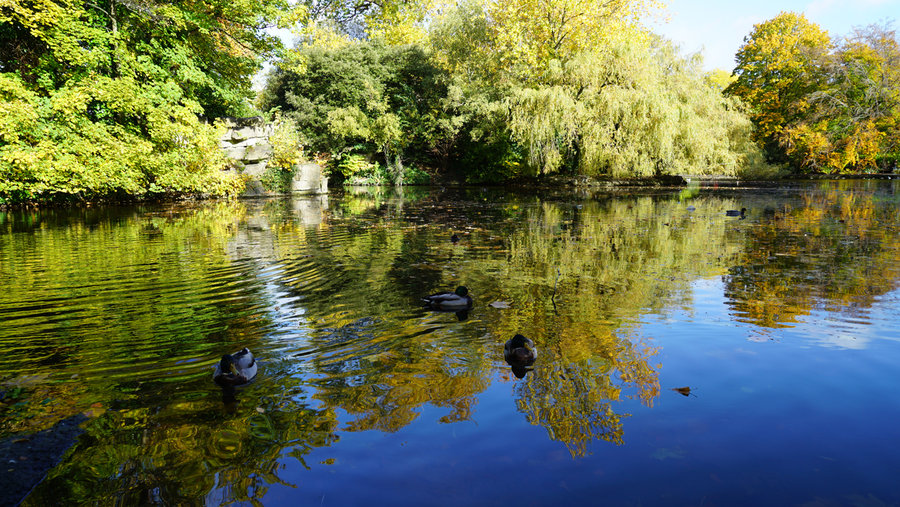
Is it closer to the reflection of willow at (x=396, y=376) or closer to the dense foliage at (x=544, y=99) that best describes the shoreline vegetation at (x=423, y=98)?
the dense foliage at (x=544, y=99)

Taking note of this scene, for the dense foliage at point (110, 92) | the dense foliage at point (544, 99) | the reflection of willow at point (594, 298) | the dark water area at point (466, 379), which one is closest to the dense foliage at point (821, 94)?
the dense foliage at point (544, 99)

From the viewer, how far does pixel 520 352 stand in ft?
13.3

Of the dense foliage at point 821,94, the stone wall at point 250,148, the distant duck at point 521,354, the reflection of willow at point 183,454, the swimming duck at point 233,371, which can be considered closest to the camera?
the reflection of willow at point 183,454

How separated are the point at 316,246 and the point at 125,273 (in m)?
3.37

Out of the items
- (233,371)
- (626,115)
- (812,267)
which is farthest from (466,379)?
(626,115)

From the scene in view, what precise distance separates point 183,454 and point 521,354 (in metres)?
2.40

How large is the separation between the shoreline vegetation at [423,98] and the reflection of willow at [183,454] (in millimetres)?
14521

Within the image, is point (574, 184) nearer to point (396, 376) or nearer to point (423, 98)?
point (423, 98)

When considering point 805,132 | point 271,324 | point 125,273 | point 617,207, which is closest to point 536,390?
point 271,324

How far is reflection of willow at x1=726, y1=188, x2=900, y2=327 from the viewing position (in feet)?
18.5

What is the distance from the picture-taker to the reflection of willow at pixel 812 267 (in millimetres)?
5629

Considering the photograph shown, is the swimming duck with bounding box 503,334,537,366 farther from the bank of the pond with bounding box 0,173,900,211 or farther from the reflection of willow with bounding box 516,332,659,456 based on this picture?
the bank of the pond with bounding box 0,173,900,211

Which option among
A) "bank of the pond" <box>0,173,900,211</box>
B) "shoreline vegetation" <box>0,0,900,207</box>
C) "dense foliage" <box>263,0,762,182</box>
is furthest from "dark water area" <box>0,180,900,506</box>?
"dense foliage" <box>263,0,762,182</box>

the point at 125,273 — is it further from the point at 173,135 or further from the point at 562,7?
the point at 562,7
